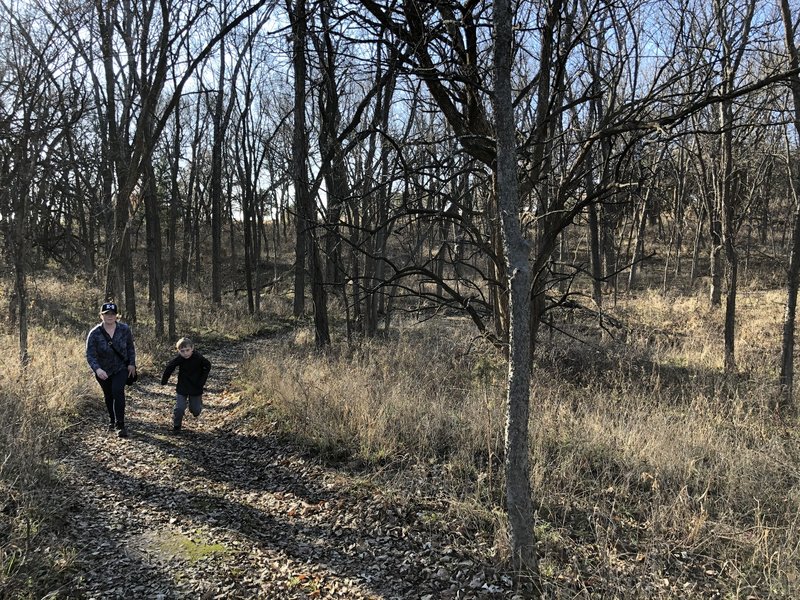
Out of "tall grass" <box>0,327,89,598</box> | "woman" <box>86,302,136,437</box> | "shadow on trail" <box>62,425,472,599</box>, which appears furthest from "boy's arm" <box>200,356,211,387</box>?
"tall grass" <box>0,327,89,598</box>

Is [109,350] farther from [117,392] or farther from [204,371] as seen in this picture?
[204,371]

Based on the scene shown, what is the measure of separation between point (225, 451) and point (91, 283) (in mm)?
18228

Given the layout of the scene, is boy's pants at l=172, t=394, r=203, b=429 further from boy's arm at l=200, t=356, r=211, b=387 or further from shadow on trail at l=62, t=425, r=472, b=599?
shadow on trail at l=62, t=425, r=472, b=599

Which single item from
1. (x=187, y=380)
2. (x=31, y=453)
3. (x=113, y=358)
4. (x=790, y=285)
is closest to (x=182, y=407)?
(x=187, y=380)

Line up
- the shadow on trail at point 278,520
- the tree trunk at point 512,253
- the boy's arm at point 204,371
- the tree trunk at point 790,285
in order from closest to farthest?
the tree trunk at point 512,253 < the shadow on trail at point 278,520 < the boy's arm at point 204,371 < the tree trunk at point 790,285

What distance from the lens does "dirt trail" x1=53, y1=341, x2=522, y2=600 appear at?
319cm

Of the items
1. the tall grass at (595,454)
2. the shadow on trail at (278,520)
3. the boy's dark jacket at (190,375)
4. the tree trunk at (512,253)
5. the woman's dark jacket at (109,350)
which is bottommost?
the shadow on trail at (278,520)

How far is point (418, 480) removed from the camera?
171 inches

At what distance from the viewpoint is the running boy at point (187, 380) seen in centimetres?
615

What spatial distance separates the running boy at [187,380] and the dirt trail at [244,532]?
24.7 inches

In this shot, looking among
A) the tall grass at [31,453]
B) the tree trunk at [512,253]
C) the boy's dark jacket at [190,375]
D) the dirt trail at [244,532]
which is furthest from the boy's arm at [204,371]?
the tree trunk at [512,253]

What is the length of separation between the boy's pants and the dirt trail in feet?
1.79

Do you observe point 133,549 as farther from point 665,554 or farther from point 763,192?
point 763,192

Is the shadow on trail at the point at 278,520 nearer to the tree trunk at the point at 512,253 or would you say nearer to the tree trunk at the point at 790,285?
the tree trunk at the point at 512,253
